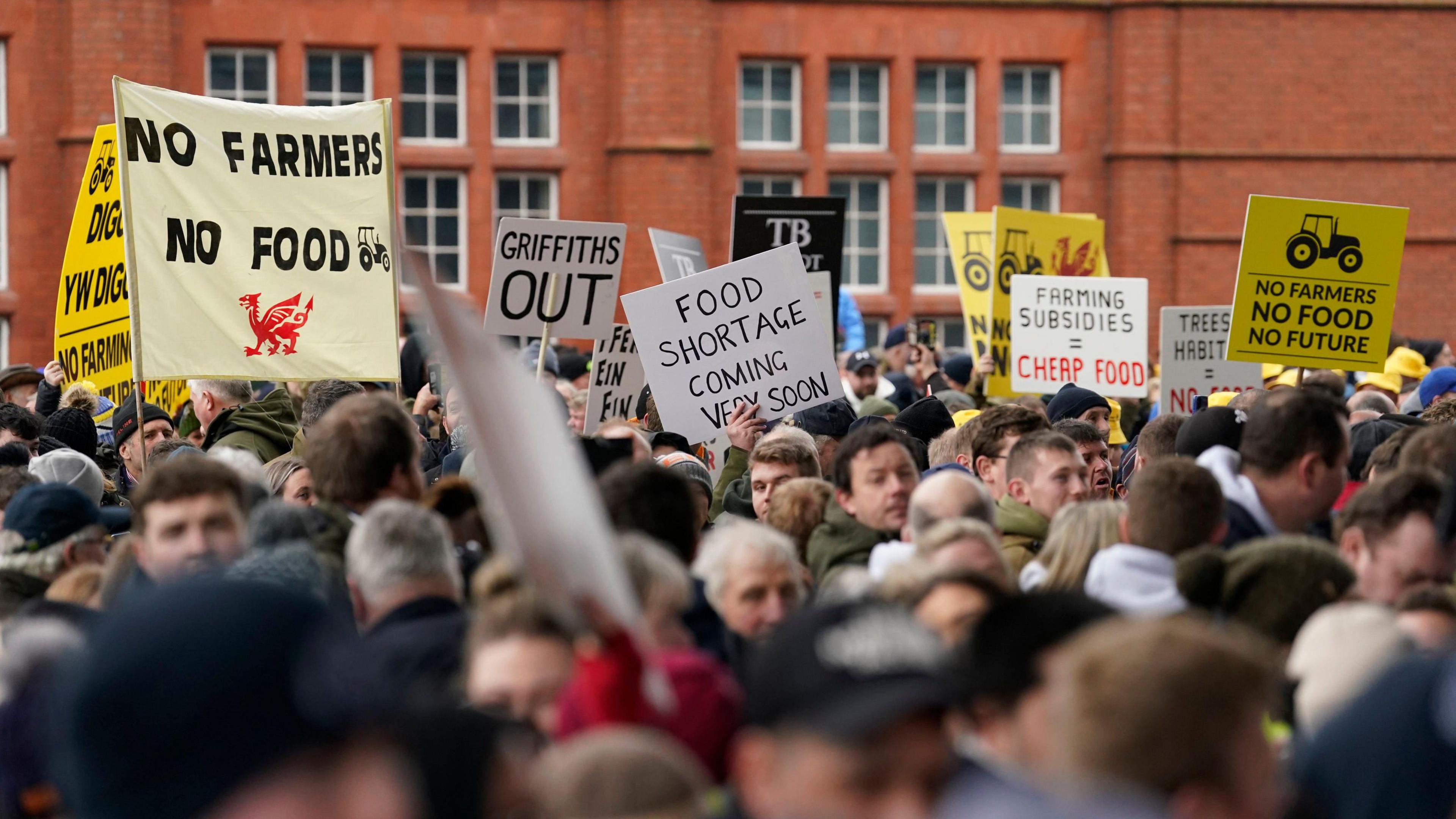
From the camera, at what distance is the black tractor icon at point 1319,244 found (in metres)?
10.8

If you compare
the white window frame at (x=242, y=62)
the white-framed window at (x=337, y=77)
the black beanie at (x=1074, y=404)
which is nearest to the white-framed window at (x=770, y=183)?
the white-framed window at (x=337, y=77)

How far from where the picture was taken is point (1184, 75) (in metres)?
28.1

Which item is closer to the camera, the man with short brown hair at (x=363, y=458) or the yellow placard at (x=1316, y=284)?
the man with short brown hair at (x=363, y=458)

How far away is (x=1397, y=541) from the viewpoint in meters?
4.85

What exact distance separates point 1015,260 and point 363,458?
10060mm

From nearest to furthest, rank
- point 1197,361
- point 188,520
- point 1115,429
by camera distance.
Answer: point 188,520, point 1115,429, point 1197,361

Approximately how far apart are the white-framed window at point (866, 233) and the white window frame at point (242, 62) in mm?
7962

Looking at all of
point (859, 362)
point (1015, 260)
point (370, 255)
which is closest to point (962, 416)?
point (370, 255)

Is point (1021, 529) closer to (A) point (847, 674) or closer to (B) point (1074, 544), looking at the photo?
(B) point (1074, 544)

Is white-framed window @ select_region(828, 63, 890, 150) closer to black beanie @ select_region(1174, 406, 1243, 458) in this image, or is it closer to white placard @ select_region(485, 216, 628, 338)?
white placard @ select_region(485, 216, 628, 338)

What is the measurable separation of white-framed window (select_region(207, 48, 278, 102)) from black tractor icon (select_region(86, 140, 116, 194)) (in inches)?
609

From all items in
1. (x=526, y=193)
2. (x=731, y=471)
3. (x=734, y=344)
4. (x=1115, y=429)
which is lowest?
(x=1115, y=429)

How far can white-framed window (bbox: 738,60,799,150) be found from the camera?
90.7ft

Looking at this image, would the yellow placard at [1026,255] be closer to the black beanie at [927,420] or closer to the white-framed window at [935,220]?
the black beanie at [927,420]
